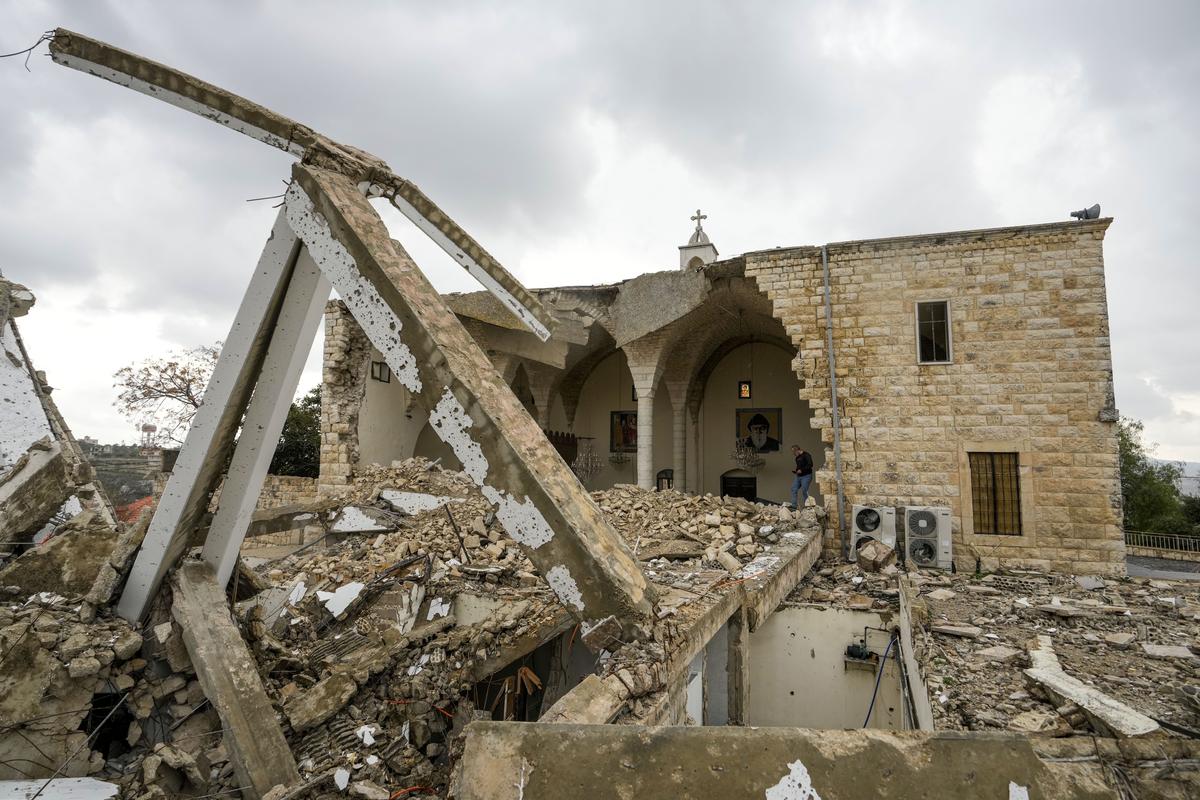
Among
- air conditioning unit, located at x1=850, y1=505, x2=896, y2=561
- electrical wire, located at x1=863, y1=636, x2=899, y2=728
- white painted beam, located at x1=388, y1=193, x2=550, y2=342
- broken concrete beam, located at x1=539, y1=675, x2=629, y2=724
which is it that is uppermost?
white painted beam, located at x1=388, y1=193, x2=550, y2=342

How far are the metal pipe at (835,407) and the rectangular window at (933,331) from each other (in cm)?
122

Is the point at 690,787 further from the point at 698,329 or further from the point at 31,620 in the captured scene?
the point at 698,329

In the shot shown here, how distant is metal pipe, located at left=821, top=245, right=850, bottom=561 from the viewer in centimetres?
880

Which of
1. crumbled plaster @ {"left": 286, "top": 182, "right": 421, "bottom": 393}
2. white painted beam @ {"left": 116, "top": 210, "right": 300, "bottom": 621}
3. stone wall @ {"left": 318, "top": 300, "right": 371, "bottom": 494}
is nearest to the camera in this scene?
crumbled plaster @ {"left": 286, "top": 182, "right": 421, "bottom": 393}

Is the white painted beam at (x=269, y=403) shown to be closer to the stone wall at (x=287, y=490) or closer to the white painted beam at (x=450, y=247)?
the white painted beam at (x=450, y=247)

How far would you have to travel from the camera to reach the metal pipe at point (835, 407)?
28.9 feet

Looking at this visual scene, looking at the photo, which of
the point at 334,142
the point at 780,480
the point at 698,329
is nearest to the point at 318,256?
the point at 334,142

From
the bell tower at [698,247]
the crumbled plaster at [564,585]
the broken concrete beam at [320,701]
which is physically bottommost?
the broken concrete beam at [320,701]

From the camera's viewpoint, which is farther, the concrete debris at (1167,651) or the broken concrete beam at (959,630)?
the broken concrete beam at (959,630)

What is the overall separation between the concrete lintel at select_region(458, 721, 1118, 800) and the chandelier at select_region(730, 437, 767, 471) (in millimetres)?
15633

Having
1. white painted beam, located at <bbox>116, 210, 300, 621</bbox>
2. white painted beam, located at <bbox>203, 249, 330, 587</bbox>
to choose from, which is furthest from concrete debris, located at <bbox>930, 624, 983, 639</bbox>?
white painted beam, located at <bbox>116, 210, 300, 621</bbox>

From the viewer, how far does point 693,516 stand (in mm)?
8305

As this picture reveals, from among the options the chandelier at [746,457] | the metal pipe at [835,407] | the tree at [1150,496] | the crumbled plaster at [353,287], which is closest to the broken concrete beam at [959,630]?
the metal pipe at [835,407]

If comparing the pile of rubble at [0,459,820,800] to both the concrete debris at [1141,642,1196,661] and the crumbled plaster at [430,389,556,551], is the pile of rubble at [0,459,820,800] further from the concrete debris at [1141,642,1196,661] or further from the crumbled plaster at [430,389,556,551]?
the concrete debris at [1141,642,1196,661]
